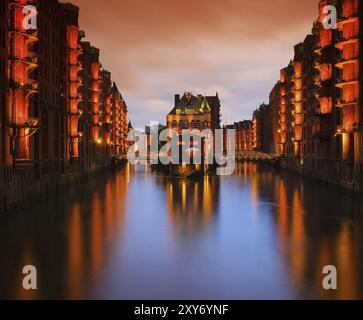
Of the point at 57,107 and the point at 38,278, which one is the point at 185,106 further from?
the point at 38,278

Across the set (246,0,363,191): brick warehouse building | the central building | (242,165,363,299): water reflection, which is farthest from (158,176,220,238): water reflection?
the central building

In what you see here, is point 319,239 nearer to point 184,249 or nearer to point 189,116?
point 184,249

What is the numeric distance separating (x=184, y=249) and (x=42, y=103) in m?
37.8

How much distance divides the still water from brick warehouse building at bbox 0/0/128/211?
6.15 metres

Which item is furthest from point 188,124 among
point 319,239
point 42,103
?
point 319,239

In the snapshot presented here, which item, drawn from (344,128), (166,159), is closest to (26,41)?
(344,128)

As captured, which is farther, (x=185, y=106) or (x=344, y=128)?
(x=185, y=106)

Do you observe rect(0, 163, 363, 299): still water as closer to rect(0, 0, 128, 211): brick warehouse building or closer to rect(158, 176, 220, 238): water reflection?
rect(158, 176, 220, 238): water reflection

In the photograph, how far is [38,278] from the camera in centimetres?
1969

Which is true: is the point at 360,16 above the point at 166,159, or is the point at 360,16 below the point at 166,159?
above

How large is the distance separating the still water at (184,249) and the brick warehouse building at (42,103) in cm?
615

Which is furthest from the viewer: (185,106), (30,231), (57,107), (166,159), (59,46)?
(185,106)
